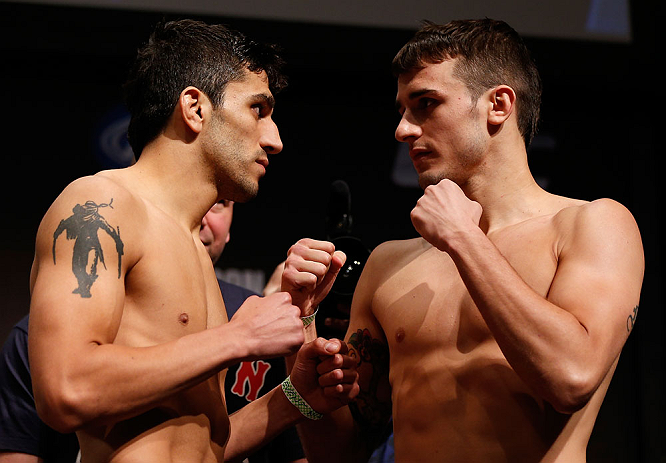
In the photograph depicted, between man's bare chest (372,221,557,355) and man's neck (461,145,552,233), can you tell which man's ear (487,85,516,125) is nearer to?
man's neck (461,145,552,233)

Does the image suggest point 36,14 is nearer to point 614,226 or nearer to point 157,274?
point 157,274

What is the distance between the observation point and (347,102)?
4207 mm

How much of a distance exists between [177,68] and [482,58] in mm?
774

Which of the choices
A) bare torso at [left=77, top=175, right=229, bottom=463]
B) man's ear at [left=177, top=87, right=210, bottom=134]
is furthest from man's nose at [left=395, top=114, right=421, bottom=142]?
bare torso at [left=77, top=175, right=229, bottom=463]

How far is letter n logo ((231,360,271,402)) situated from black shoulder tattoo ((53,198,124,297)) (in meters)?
1.07

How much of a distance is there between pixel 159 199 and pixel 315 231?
2.33 m

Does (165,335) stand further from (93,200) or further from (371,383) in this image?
Answer: (371,383)

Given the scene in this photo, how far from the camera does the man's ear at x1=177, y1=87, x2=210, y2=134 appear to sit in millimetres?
1706

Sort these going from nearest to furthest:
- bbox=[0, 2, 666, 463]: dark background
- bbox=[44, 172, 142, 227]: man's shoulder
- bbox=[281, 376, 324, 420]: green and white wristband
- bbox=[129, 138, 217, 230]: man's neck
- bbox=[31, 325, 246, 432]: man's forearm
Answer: bbox=[31, 325, 246, 432]: man's forearm, bbox=[44, 172, 142, 227]: man's shoulder, bbox=[129, 138, 217, 230]: man's neck, bbox=[281, 376, 324, 420]: green and white wristband, bbox=[0, 2, 666, 463]: dark background

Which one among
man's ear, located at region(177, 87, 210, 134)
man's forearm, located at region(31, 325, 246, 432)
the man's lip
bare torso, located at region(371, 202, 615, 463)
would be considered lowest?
bare torso, located at region(371, 202, 615, 463)

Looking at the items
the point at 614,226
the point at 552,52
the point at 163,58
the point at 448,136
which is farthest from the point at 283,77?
the point at 552,52

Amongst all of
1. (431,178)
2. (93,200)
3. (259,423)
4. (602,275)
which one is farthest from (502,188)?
(93,200)

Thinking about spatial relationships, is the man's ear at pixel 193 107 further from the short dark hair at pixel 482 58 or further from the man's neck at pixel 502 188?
the man's neck at pixel 502 188

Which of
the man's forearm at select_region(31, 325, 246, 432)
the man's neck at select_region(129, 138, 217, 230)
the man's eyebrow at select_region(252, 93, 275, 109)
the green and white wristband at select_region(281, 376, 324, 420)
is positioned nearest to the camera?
the man's forearm at select_region(31, 325, 246, 432)
